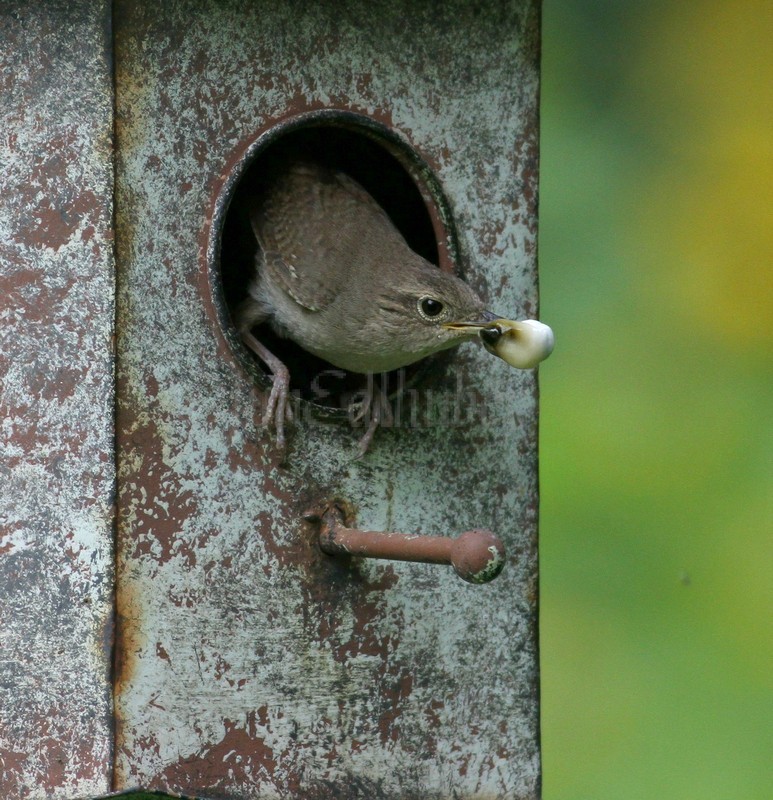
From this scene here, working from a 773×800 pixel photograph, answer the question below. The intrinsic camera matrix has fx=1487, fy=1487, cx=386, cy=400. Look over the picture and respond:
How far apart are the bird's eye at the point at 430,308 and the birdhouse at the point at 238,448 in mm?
169

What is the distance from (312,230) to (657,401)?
6.58 feet

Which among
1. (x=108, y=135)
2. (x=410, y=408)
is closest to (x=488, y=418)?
(x=410, y=408)

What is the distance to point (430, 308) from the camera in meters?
3.46

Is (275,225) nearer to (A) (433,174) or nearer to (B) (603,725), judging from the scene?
(A) (433,174)

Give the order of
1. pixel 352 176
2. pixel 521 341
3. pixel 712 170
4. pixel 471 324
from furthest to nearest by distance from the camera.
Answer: pixel 712 170 → pixel 352 176 → pixel 471 324 → pixel 521 341

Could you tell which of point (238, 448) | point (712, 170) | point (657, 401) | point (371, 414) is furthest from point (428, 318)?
point (712, 170)

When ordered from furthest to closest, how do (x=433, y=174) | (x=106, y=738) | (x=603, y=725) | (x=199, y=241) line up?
(x=603, y=725) < (x=433, y=174) < (x=199, y=241) < (x=106, y=738)

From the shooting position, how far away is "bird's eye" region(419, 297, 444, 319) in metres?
3.45

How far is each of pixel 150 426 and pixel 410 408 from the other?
27.7 inches

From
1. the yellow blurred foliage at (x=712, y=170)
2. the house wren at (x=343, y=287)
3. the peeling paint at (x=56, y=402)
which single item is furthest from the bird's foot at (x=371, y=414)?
the yellow blurred foliage at (x=712, y=170)

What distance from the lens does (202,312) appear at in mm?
3217

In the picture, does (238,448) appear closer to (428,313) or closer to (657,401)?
(428,313)

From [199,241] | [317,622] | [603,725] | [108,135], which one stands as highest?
[108,135]

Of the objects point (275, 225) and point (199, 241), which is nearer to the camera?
point (199, 241)
